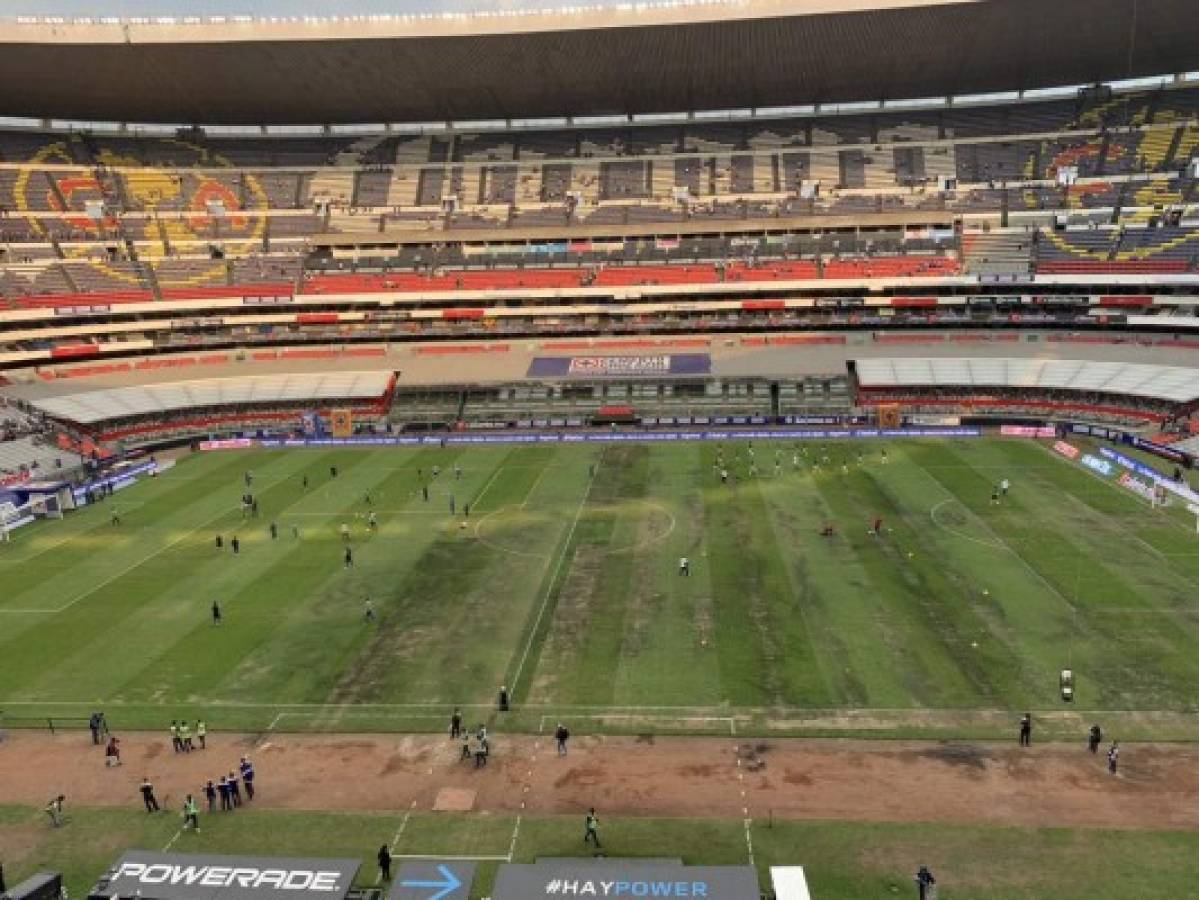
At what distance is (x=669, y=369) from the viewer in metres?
75.8

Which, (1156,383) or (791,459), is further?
(1156,383)

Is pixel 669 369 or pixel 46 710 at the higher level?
pixel 669 369

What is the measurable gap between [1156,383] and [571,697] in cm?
5479

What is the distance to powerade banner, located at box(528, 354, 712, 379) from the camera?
248ft

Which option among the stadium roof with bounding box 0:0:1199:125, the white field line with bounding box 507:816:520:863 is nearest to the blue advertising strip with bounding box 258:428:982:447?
the stadium roof with bounding box 0:0:1199:125

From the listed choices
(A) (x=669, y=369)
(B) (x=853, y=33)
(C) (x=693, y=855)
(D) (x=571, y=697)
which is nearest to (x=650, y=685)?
(D) (x=571, y=697)

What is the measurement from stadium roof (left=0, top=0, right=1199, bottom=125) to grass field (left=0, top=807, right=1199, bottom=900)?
66.4 m

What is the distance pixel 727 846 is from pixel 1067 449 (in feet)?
150

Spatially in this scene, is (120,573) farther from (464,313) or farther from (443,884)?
(464,313)

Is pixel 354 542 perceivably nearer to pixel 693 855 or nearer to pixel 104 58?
pixel 693 855

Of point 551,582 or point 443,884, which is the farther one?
point 551,582

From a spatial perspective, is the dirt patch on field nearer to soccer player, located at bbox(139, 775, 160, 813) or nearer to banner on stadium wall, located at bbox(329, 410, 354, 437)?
soccer player, located at bbox(139, 775, 160, 813)

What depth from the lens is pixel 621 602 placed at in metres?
34.7

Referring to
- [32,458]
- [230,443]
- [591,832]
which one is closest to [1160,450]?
[591,832]
